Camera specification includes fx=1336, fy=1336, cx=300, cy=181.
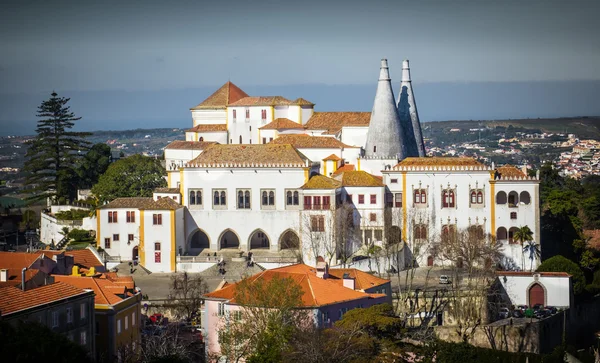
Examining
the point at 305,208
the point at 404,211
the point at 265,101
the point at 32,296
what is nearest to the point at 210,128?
the point at 265,101

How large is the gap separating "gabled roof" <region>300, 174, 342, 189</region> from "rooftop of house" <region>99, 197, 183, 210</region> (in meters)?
7.79

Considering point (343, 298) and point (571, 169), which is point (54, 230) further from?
point (571, 169)

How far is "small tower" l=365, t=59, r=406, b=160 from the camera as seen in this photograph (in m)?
83.2

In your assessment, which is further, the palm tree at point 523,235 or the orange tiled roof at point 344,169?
the orange tiled roof at point 344,169

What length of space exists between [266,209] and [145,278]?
28.3 feet

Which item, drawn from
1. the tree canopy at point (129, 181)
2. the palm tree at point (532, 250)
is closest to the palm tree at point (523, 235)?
the palm tree at point (532, 250)

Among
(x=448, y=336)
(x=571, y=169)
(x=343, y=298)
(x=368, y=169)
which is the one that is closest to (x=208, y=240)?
(x=368, y=169)

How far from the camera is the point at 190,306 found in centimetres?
6544

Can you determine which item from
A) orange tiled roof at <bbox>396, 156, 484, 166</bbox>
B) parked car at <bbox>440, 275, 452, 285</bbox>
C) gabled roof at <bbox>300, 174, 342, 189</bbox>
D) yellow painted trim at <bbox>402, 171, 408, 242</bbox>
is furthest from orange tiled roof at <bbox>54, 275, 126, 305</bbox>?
orange tiled roof at <bbox>396, 156, 484, 166</bbox>

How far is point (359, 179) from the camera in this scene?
256ft

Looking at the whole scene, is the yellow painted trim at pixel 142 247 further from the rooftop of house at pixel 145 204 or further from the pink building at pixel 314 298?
the pink building at pixel 314 298

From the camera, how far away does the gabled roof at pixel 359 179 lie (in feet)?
254

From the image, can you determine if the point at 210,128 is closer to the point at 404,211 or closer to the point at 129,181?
the point at 129,181

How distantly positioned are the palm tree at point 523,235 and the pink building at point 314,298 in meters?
17.4
